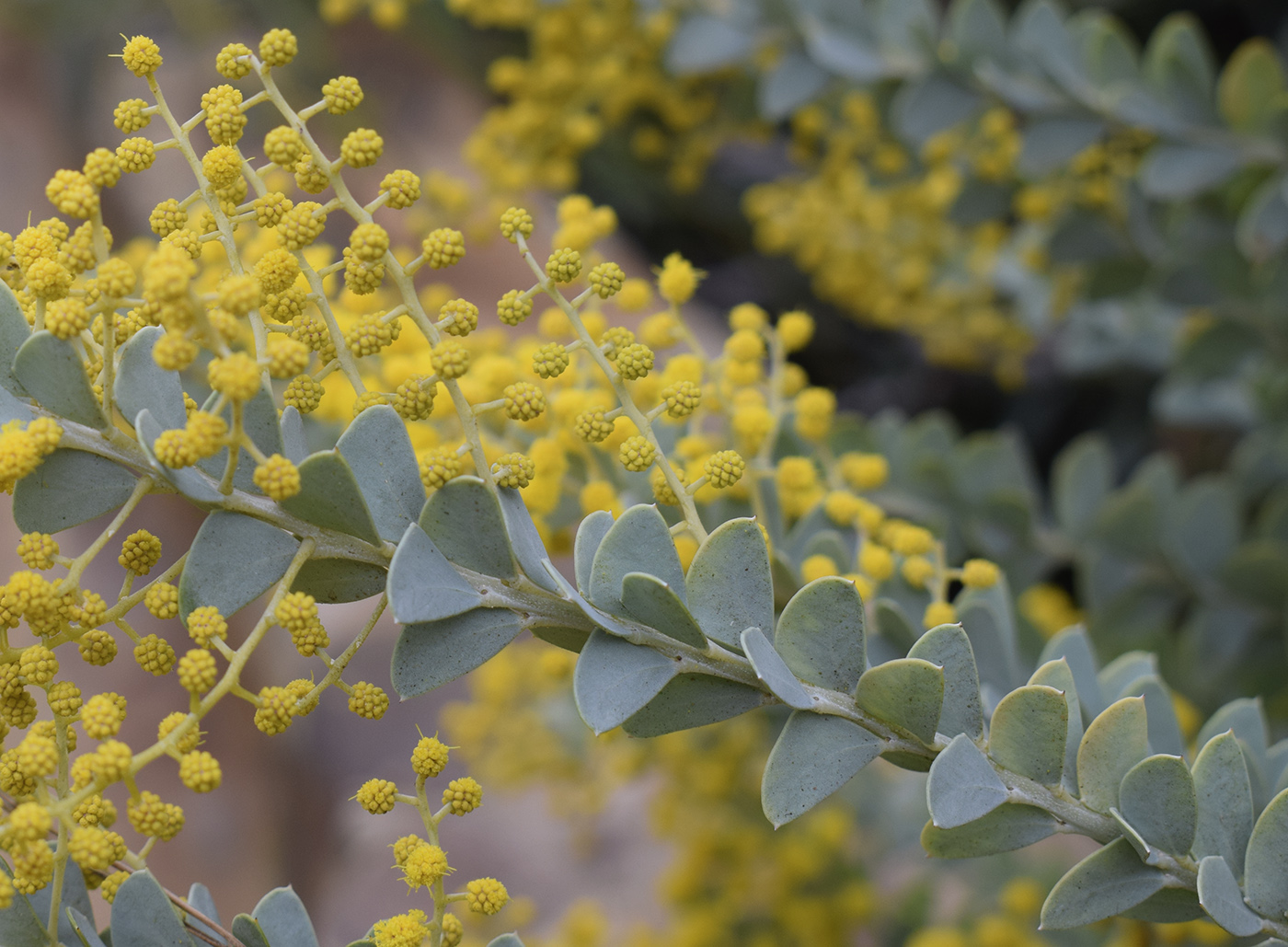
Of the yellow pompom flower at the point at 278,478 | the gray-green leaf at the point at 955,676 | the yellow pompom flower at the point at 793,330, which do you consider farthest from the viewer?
the yellow pompom flower at the point at 793,330

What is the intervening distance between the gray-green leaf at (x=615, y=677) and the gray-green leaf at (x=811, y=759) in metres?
0.08

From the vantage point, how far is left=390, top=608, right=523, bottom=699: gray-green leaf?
528 millimetres

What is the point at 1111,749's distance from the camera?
1.85 ft

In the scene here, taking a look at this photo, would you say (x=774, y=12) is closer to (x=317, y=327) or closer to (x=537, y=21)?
(x=537, y=21)

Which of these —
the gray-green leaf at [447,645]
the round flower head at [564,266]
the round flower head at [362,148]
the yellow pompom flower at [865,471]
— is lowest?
the yellow pompom flower at [865,471]

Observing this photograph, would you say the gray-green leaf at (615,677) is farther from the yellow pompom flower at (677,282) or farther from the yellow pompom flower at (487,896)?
the yellow pompom flower at (677,282)

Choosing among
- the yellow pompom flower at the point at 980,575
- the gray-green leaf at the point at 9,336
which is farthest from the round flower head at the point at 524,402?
the yellow pompom flower at the point at 980,575

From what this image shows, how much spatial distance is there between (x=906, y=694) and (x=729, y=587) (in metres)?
0.11

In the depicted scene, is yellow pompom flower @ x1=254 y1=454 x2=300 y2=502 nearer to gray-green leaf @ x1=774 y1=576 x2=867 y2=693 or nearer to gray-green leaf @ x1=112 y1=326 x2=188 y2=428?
gray-green leaf @ x1=112 y1=326 x2=188 y2=428

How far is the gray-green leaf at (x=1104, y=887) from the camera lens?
557 millimetres

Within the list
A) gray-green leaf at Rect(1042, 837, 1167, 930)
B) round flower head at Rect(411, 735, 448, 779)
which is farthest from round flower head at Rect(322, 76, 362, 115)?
gray-green leaf at Rect(1042, 837, 1167, 930)

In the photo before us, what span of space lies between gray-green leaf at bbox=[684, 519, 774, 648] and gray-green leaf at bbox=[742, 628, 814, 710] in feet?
0.06

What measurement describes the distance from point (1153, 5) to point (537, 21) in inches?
44.0

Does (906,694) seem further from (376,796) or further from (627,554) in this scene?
(376,796)
